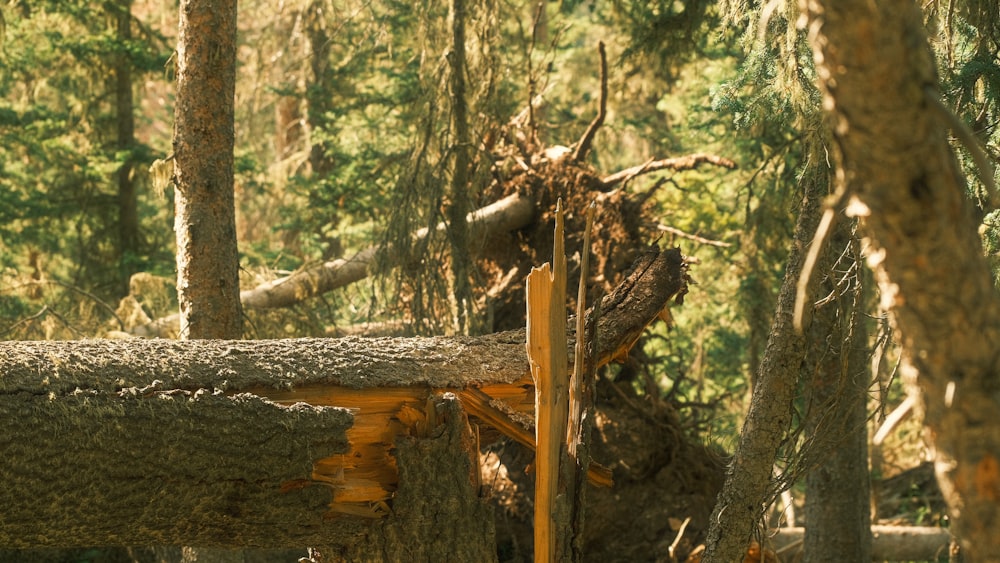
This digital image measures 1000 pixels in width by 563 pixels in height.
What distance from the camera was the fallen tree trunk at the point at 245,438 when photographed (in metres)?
4.40

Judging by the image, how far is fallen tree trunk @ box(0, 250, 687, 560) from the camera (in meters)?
4.40

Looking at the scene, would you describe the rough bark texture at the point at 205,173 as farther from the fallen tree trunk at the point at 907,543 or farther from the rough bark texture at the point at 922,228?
the fallen tree trunk at the point at 907,543

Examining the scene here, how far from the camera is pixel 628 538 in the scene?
28.3ft

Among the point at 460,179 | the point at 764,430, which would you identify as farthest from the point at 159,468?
the point at 460,179

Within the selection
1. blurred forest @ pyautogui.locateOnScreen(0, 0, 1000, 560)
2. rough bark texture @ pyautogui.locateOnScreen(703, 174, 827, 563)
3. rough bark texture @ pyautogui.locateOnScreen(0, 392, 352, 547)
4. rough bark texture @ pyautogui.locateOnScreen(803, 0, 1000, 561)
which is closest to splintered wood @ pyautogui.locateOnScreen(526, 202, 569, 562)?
rough bark texture @ pyautogui.locateOnScreen(703, 174, 827, 563)

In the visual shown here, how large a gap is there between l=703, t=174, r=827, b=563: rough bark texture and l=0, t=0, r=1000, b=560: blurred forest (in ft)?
0.98

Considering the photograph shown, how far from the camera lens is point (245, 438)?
4.70 meters

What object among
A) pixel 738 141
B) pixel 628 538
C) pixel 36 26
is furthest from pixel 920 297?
pixel 36 26

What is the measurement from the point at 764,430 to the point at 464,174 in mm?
4149

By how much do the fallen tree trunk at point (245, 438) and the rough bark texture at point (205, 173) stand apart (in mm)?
1820

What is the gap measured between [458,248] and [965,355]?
6.43m

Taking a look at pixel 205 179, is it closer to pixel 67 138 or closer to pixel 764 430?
pixel 764 430

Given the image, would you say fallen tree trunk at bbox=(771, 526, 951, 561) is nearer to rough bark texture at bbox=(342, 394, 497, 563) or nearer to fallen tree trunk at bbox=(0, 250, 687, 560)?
rough bark texture at bbox=(342, 394, 497, 563)

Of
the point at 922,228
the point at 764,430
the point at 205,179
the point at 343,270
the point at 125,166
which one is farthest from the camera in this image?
the point at 125,166
